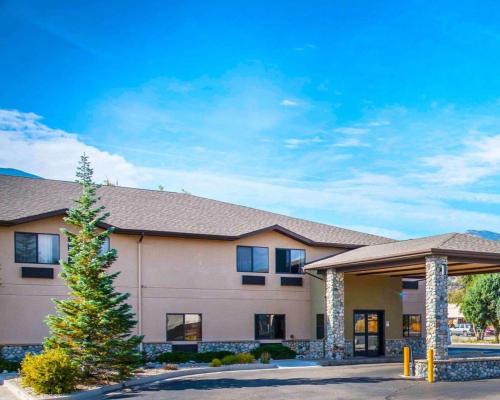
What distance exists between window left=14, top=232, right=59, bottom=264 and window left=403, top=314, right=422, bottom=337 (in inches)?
681

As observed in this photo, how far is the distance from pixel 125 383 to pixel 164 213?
11161 mm

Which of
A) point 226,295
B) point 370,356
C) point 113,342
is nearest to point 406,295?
point 370,356

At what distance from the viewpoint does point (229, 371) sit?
23828 mm

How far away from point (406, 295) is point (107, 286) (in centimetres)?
1788

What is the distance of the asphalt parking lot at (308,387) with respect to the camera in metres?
17.5

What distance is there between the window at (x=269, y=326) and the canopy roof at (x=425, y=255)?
3.06 m

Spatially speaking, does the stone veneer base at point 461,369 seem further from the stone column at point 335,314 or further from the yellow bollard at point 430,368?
the stone column at point 335,314

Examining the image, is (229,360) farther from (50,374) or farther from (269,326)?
(50,374)

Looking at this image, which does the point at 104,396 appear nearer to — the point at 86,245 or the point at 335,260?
the point at 86,245

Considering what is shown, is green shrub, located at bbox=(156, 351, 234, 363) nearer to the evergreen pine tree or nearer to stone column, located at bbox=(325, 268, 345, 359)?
stone column, located at bbox=(325, 268, 345, 359)

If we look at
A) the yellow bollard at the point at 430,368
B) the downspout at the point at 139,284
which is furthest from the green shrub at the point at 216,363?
the yellow bollard at the point at 430,368

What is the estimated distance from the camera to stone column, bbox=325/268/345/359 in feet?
92.0

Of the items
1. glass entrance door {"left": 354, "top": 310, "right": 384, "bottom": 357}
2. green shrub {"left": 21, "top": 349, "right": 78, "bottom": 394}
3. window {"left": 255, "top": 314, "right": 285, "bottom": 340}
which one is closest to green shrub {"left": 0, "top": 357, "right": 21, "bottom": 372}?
green shrub {"left": 21, "top": 349, "right": 78, "bottom": 394}

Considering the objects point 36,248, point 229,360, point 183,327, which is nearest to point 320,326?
point 229,360
